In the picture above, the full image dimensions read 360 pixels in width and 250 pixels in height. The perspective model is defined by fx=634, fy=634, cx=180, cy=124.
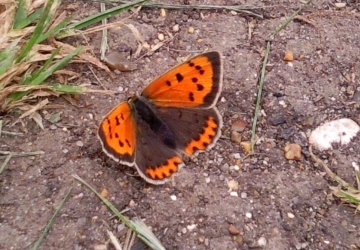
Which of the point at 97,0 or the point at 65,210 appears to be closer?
the point at 65,210

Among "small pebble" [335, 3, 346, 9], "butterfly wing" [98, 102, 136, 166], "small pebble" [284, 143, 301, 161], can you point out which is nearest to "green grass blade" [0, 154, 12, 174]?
"butterfly wing" [98, 102, 136, 166]

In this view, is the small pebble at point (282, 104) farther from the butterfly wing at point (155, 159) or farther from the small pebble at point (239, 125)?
the butterfly wing at point (155, 159)

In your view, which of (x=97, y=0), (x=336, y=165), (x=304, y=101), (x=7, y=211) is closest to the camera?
(x=7, y=211)

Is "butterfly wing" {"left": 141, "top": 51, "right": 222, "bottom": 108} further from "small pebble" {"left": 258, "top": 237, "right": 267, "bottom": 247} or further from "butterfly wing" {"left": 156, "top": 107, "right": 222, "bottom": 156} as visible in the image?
"small pebble" {"left": 258, "top": 237, "right": 267, "bottom": 247}

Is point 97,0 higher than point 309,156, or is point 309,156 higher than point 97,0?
point 97,0

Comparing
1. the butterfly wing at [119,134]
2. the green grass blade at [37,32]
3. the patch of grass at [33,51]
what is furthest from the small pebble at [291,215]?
the green grass blade at [37,32]

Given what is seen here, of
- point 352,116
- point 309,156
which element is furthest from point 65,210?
point 352,116

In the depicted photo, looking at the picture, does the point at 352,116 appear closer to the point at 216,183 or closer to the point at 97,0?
the point at 216,183
